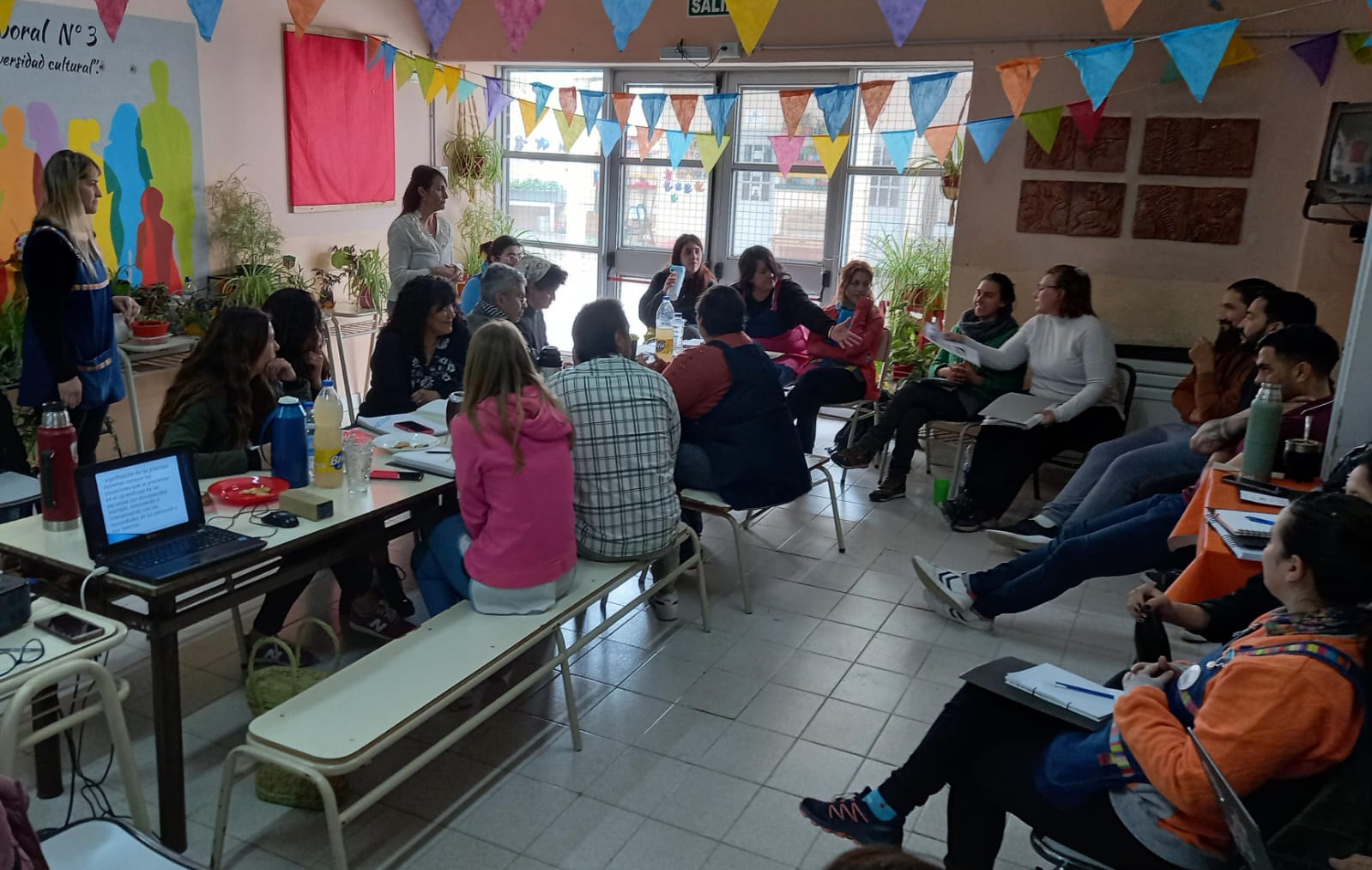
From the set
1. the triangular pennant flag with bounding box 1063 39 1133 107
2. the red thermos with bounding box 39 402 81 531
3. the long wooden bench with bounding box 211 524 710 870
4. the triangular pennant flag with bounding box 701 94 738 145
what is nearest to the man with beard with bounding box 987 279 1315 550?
the triangular pennant flag with bounding box 1063 39 1133 107

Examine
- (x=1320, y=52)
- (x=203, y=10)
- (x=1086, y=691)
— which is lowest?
(x=1086, y=691)

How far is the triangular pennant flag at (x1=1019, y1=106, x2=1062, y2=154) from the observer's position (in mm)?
5234

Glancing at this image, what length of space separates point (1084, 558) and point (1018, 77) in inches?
111

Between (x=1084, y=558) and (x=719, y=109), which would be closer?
(x=1084, y=558)

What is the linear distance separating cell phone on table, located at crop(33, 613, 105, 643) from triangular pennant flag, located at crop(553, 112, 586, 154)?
5.08 metres

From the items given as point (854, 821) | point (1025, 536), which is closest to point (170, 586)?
point (854, 821)

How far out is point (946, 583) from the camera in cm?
Result: 370

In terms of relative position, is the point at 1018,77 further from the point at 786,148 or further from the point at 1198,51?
the point at 786,148

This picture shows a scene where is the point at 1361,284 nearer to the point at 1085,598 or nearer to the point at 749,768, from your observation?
the point at 1085,598

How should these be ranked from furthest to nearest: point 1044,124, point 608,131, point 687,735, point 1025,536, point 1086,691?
point 608,131, point 1044,124, point 1025,536, point 687,735, point 1086,691

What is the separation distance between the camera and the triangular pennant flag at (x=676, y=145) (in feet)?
22.0

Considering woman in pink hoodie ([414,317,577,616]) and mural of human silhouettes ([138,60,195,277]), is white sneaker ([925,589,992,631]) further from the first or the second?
mural of human silhouettes ([138,60,195,277])

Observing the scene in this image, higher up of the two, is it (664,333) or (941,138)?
(941,138)

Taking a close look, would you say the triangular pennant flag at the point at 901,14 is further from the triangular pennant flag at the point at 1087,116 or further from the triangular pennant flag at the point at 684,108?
the triangular pennant flag at the point at 684,108
